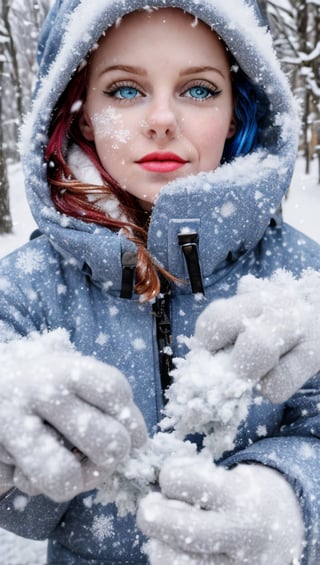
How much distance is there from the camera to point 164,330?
1.52 m

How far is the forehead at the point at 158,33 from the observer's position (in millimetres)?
1438

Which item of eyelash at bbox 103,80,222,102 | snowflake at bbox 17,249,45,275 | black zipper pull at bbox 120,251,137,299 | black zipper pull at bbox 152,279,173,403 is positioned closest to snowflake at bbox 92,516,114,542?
black zipper pull at bbox 152,279,173,403

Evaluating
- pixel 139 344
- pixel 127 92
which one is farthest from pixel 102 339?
pixel 127 92

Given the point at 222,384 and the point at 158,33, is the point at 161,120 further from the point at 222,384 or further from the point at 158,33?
the point at 222,384

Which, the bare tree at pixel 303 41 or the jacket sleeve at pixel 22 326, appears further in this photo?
the bare tree at pixel 303 41

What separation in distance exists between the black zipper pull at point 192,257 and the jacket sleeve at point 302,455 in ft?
1.34

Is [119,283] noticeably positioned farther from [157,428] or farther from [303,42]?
[303,42]

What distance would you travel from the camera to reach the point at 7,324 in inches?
56.3

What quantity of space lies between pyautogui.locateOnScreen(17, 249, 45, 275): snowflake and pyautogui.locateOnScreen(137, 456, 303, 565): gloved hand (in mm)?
770

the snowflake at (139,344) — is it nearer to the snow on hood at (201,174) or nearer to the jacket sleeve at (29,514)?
the snow on hood at (201,174)

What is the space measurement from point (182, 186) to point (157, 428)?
67 centimetres

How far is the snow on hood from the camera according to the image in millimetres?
1435

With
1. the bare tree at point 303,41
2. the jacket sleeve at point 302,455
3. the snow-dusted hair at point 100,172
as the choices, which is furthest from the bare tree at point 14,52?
the bare tree at point 303,41

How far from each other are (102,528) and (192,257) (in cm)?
79
